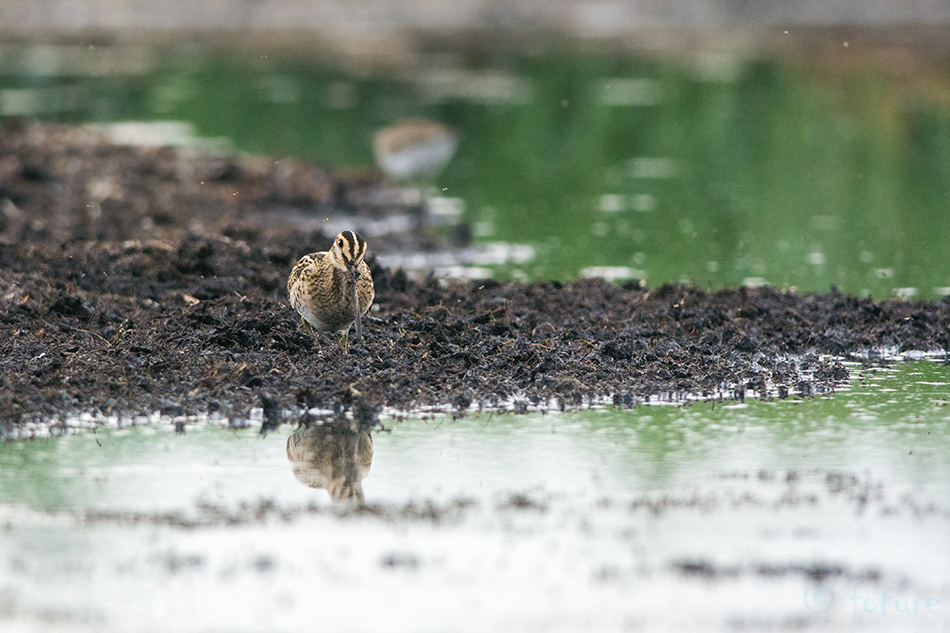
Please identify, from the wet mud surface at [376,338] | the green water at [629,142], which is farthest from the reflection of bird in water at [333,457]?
the green water at [629,142]

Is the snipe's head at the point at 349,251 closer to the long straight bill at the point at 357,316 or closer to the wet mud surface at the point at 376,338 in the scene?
the long straight bill at the point at 357,316

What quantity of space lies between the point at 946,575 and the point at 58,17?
47.7 metres

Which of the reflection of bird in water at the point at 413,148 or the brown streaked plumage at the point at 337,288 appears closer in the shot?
the brown streaked plumage at the point at 337,288

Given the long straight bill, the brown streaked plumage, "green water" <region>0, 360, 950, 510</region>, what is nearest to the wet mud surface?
the long straight bill

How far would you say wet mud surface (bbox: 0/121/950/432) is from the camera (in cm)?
950

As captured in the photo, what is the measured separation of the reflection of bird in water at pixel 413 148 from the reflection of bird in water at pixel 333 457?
1020 cm

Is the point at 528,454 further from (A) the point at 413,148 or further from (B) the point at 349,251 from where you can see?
(A) the point at 413,148

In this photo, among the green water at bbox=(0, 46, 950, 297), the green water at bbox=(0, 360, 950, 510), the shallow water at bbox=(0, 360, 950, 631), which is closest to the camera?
the shallow water at bbox=(0, 360, 950, 631)

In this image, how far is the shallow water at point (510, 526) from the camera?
21.1ft

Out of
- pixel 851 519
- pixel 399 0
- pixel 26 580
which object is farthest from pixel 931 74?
pixel 26 580

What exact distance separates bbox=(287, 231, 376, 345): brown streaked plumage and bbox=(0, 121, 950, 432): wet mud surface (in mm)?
230

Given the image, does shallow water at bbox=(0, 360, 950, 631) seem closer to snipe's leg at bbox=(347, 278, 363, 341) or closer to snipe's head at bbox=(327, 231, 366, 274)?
snipe's leg at bbox=(347, 278, 363, 341)

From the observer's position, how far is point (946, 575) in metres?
6.82

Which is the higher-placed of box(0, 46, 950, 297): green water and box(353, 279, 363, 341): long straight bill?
box(0, 46, 950, 297): green water
